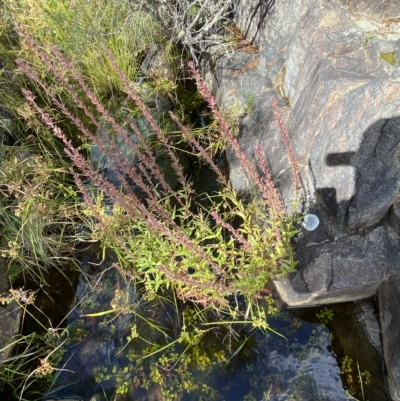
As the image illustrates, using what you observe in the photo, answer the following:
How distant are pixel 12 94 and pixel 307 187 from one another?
320 centimetres

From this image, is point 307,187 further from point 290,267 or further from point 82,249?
point 82,249

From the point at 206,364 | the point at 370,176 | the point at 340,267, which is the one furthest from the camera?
the point at 206,364

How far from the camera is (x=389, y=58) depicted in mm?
2729

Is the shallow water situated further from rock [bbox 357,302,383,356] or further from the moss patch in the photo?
the moss patch

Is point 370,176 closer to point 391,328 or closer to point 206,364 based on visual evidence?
point 391,328

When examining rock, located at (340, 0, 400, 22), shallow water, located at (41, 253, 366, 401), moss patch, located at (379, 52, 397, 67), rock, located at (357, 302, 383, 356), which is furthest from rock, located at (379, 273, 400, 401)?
rock, located at (340, 0, 400, 22)

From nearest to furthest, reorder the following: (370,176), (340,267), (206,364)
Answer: (370,176)
(340,267)
(206,364)

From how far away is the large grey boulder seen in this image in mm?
2666

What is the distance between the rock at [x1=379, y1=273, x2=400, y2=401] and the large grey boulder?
9cm

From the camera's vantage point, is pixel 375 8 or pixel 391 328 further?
pixel 375 8

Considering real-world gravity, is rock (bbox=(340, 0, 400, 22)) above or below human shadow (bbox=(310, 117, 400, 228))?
above

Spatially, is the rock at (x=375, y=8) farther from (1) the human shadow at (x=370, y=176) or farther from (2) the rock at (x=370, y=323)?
(2) the rock at (x=370, y=323)

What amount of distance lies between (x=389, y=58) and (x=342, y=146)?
67cm

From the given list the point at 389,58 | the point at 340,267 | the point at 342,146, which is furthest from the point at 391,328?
the point at 389,58
